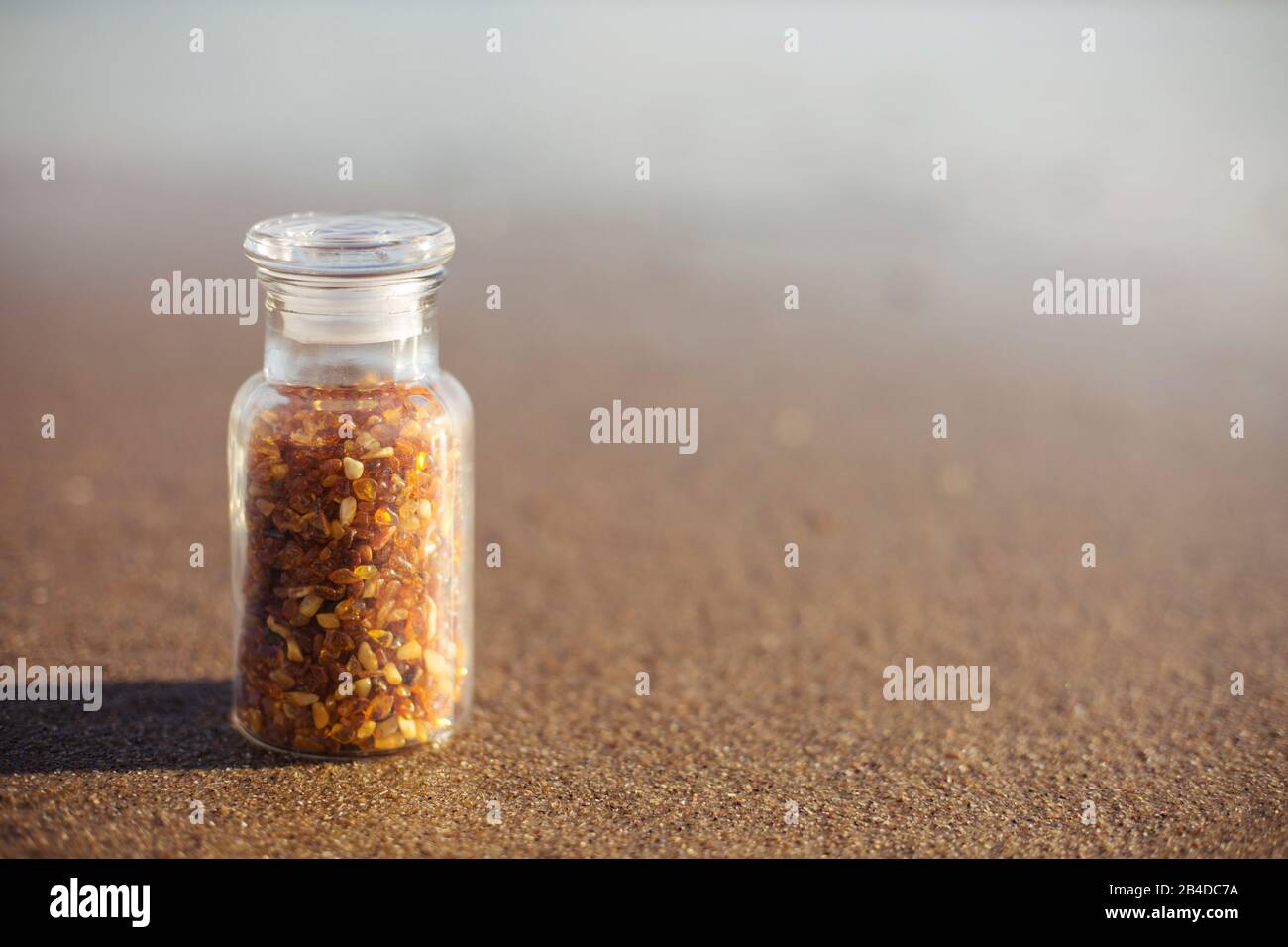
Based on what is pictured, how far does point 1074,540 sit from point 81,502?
8.46 ft

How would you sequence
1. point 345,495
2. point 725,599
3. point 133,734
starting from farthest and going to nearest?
point 725,599 → point 133,734 → point 345,495

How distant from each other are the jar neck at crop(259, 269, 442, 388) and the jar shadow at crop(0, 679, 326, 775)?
0.66 meters

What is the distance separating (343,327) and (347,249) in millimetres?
137

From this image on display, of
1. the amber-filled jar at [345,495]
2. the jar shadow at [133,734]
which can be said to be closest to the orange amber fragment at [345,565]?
the amber-filled jar at [345,495]

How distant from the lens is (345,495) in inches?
89.9

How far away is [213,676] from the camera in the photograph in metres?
2.80

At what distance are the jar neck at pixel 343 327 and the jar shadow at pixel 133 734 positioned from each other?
2.18 feet

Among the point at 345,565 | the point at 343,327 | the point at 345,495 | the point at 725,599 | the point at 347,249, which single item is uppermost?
the point at 347,249

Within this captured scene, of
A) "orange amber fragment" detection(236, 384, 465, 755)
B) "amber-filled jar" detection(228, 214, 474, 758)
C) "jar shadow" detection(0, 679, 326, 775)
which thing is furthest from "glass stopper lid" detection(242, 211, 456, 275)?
"jar shadow" detection(0, 679, 326, 775)

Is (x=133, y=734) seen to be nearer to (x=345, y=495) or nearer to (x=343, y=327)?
(x=345, y=495)

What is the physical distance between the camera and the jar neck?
2.34m

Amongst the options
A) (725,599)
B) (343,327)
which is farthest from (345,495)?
(725,599)

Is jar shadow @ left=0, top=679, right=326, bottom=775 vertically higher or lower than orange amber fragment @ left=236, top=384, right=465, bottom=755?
lower

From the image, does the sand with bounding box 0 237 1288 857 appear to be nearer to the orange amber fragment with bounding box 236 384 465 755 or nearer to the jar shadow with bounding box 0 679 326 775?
the jar shadow with bounding box 0 679 326 775
